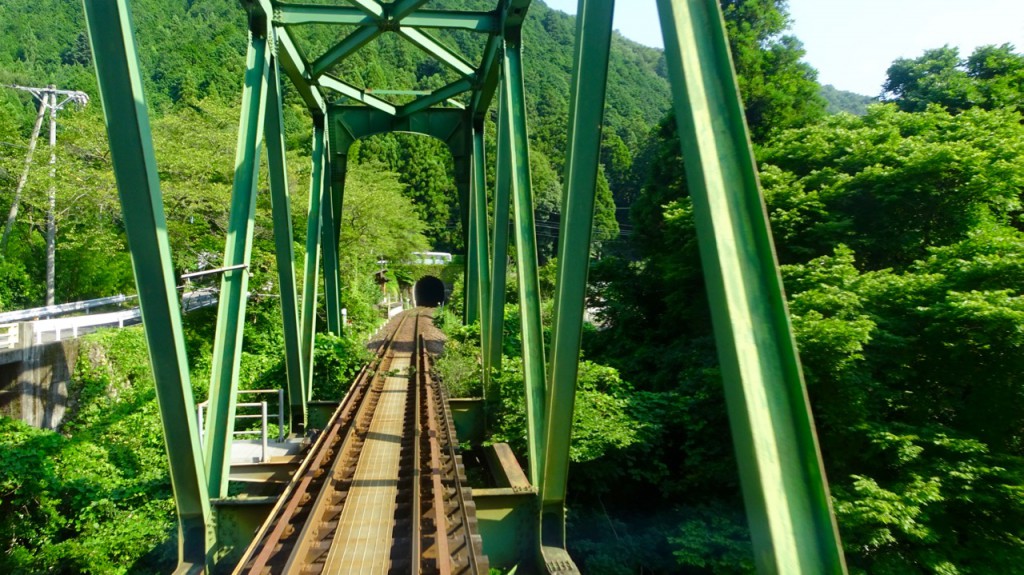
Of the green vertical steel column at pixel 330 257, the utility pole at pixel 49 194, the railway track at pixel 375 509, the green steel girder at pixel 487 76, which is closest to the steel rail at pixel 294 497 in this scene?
the railway track at pixel 375 509

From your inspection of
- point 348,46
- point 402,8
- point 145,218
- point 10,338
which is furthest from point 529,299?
point 10,338

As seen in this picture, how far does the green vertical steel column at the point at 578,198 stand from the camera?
2.91m

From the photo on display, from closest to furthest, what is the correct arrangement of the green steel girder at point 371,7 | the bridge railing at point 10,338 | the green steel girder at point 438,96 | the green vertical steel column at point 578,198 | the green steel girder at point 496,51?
1. the green vertical steel column at point 578,198
2. the green steel girder at point 496,51
3. the green steel girder at point 371,7
4. the green steel girder at point 438,96
5. the bridge railing at point 10,338

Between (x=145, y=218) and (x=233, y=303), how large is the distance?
4.54 feet

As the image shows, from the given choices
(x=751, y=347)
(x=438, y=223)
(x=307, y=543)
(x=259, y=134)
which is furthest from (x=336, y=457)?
(x=438, y=223)

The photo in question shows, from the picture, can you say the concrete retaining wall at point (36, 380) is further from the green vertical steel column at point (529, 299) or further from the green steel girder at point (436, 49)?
the green vertical steel column at point (529, 299)

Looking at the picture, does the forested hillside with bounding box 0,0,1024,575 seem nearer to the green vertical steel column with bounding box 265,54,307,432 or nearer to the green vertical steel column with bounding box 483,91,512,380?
the green vertical steel column with bounding box 483,91,512,380

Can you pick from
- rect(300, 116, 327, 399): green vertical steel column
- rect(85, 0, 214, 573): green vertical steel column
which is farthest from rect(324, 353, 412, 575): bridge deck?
rect(300, 116, 327, 399): green vertical steel column

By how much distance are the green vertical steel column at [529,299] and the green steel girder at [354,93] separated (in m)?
5.50

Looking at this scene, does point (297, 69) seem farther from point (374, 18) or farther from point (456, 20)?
point (456, 20)

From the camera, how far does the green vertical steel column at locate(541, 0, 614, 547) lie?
2.91m

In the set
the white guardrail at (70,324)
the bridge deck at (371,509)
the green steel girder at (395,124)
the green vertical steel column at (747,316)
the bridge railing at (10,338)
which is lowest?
the bridge deck at (371,509)

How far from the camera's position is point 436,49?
27.5 feet

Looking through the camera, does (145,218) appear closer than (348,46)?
Yes
